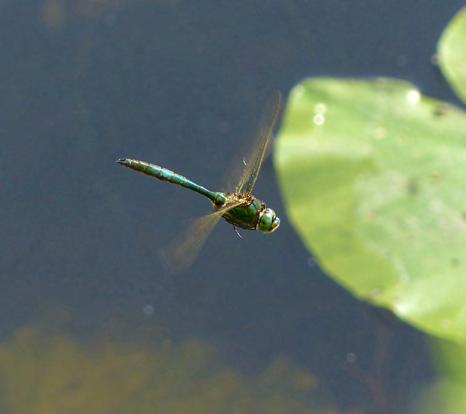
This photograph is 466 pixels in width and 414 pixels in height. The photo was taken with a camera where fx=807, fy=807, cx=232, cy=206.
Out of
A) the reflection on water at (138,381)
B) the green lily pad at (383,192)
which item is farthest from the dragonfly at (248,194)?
the reflection on water at (138,381)

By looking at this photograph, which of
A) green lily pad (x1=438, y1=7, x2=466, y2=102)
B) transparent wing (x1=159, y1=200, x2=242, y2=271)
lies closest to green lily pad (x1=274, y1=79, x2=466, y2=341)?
green lily pad (x1=438, y1=7, x2=466, y2=102)

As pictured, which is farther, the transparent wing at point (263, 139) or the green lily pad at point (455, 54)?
the green lily pad at point (455, 54)

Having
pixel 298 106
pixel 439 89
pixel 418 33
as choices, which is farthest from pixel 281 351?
pixel 418 33

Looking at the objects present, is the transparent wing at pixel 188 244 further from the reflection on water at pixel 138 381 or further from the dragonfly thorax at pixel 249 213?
the reflection on water at pixel 138 381

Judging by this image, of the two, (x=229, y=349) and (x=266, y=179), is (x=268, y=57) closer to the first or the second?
(x=266, y=179)

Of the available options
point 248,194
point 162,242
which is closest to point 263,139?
point 248,194

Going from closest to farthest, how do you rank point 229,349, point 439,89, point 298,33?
1. point 229,349
2. point 439,89
3. point 298,33

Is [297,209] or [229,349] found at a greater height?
[297,209]

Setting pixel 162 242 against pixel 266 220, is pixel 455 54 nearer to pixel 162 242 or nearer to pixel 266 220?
pixel 266 220
